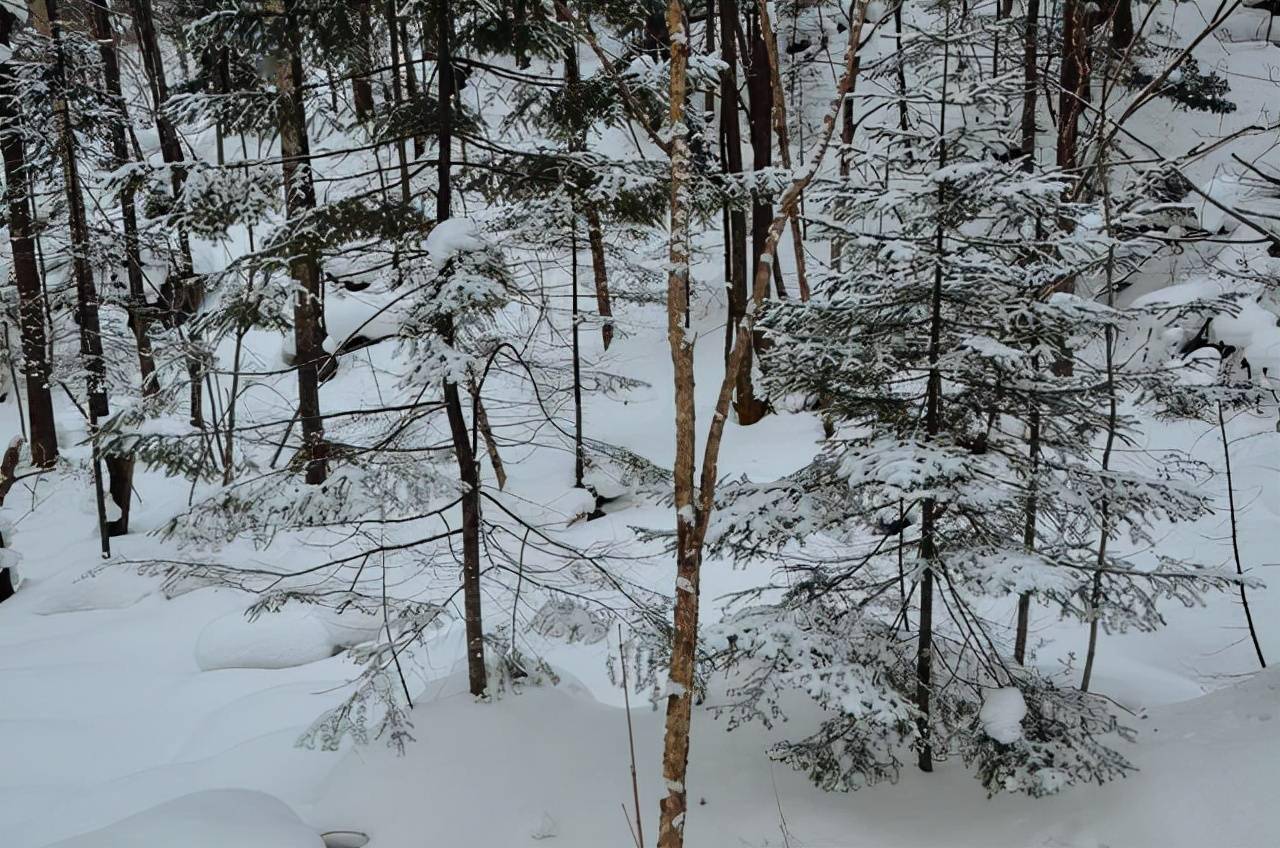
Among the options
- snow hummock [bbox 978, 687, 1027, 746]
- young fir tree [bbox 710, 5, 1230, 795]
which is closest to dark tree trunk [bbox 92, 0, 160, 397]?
young fir tree [bbox 710, 5, 1230, 795]

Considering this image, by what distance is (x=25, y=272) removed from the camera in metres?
12.1

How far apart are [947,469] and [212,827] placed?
14.0 ft

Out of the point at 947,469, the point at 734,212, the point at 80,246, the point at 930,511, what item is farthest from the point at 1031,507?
the point at 80,246

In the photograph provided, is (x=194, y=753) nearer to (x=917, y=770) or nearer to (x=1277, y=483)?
(x=917, y=770)

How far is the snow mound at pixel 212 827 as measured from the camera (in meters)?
4.38

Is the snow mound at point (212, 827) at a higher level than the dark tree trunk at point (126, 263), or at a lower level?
lower

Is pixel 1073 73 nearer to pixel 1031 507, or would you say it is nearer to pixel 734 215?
pixel 734 215

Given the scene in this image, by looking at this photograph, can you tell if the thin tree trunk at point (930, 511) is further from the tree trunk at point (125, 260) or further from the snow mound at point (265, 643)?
the tree trunk at point (125, 260)

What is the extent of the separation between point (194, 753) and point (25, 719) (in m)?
2.23

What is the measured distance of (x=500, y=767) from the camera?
5633 mm

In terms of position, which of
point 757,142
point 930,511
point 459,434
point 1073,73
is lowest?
point 930,511

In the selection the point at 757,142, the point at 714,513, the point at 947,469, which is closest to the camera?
the point at 947,469

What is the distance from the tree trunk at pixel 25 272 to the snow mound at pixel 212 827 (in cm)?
911

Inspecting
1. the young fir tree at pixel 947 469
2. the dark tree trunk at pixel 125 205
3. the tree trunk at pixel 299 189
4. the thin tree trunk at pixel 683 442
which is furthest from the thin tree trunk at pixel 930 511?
the dark tree trunk at pixel 125 205
